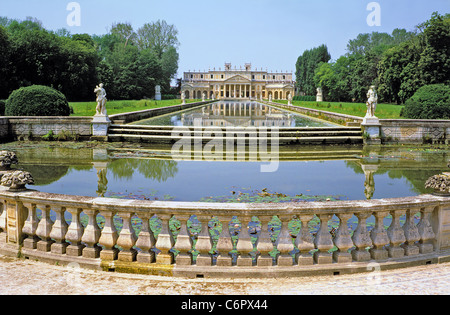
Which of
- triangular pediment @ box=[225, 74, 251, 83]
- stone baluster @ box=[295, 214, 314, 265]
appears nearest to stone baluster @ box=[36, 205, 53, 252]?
stone baluster @ box=[295, 214, 314, 265]

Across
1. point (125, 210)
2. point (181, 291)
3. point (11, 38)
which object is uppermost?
point (11, 38)

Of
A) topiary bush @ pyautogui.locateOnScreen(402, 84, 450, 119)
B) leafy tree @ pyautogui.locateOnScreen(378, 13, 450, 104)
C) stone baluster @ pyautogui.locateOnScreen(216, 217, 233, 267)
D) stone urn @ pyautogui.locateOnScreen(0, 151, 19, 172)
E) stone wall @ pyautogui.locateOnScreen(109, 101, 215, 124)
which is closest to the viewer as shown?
stone baluster @ pyautogui.locateOnScreen(216, 217, 233, 267)

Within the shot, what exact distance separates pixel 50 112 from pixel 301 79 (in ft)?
329

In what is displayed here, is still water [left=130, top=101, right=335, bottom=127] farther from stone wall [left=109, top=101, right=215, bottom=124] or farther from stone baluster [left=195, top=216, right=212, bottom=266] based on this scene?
stone baluster [left=195, top=216, right=212, bottom=266]

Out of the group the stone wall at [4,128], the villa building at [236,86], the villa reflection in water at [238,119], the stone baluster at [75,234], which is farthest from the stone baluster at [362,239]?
the villa building at [236,86]

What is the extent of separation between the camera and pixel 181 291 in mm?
3426

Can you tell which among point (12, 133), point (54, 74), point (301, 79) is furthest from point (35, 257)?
point (301, 79)

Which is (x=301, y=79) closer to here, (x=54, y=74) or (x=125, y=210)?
(x=54, y=74)

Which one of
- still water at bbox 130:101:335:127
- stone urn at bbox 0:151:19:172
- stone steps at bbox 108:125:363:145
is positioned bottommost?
stone urn at bbox 0:151:19:172

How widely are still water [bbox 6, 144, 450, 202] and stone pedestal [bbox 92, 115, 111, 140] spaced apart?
2104 millimetres

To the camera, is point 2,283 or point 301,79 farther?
point 301,79

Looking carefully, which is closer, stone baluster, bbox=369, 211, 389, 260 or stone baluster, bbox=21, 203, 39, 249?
stone baluster, bbox=369, 211, 389, 260

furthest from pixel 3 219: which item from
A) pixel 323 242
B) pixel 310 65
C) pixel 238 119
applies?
pixel 310 65

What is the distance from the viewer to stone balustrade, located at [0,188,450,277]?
3.73 m
